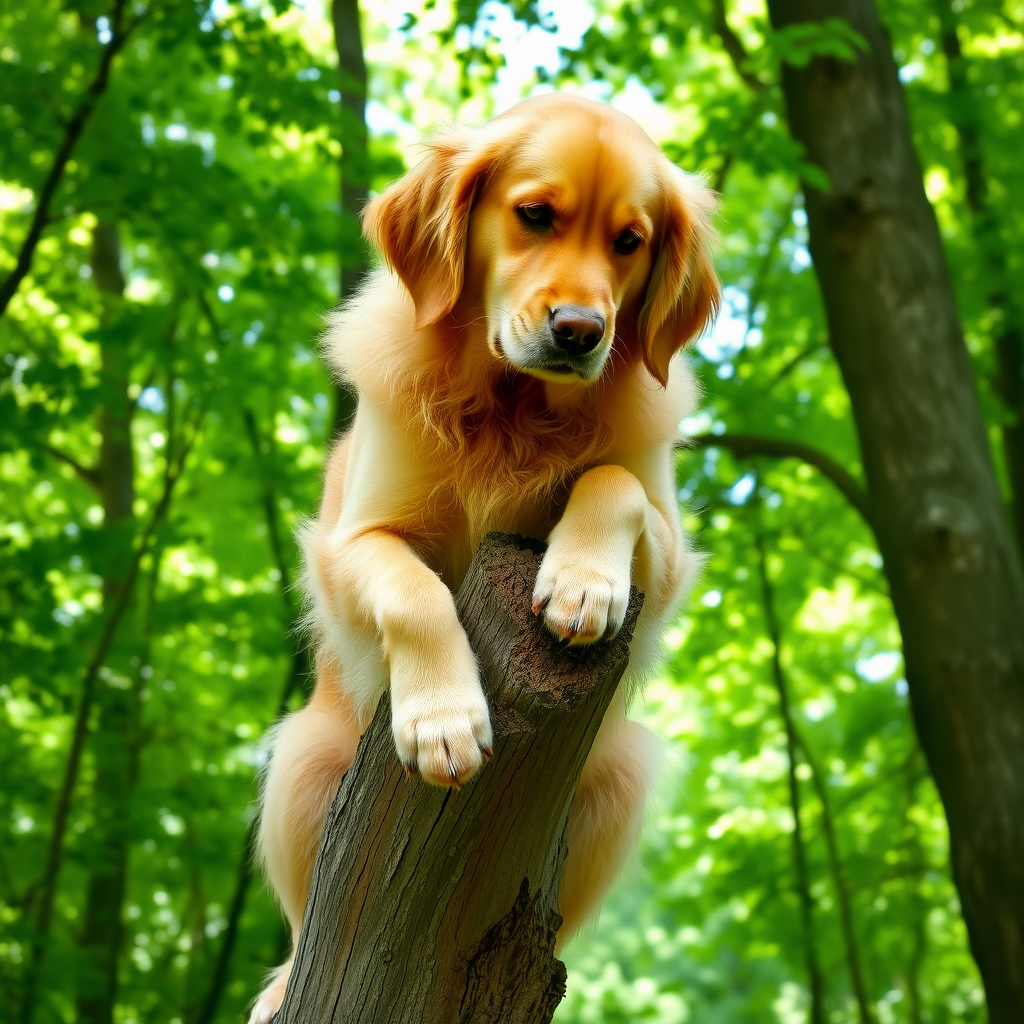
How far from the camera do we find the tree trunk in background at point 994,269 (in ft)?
27.9

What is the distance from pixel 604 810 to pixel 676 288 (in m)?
1.70

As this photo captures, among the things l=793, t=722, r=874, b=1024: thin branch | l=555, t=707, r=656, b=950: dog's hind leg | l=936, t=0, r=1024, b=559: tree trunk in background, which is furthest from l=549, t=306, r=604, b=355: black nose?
l=936, t=0, r=1024, b=559: tree trunk in background

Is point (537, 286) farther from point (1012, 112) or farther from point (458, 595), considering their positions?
point (1012, 112)

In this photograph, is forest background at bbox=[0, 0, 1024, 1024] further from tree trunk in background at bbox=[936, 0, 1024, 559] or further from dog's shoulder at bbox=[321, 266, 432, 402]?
dog's shoulder at bbox=[321, 266, 432, 402]

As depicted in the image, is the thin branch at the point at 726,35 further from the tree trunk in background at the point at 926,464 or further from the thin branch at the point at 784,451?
the thin branch at the point at 784,451

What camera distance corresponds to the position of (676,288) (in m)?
3.47

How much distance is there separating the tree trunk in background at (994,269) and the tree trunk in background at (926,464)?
1812mm

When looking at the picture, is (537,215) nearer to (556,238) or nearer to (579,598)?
(556,238)

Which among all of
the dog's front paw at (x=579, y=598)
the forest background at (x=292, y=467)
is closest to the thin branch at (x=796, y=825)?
the forest background at (x=292, y=467)

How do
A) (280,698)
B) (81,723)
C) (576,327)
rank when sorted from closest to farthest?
(576,327), (81,723), (280,698)

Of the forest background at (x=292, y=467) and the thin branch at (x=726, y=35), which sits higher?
the thin branch at (x=726, y=35)

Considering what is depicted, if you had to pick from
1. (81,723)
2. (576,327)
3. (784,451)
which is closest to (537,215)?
(576,327)

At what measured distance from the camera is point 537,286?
310cm

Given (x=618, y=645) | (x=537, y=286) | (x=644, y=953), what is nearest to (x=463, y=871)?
(x=618, y=645)
